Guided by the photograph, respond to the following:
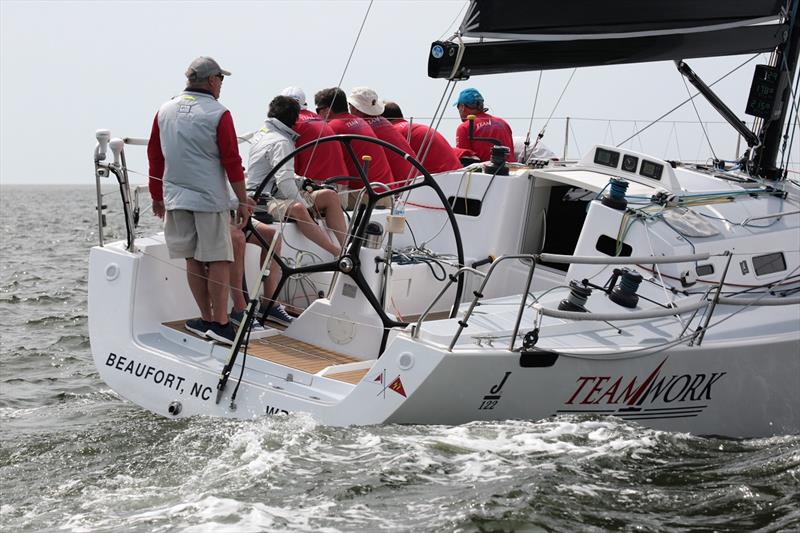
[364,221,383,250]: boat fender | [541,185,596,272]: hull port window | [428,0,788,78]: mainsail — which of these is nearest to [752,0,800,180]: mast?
[428,0,788,78]: mainsail

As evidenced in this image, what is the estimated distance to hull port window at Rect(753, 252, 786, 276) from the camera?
19.6 feet

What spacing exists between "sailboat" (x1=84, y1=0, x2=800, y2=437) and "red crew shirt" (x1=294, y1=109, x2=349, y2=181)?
0.44 m

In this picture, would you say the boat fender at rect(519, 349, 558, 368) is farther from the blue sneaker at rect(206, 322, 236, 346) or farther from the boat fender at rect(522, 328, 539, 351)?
the blue sneaker at rect(206, 322, 236, 346)

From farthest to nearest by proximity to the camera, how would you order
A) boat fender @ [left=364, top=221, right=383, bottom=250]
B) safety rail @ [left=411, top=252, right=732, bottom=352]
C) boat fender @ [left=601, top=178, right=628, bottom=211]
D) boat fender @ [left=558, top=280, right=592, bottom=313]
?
1. boat fender @ [left=601, top=178, right=628, bottom=211]
2. boat fender @ [left=364, top=221, right=383, bottom=250]
3. boat fender @ [left=558, top=280, right=592, bottom=313]
4. safety rail @ [left=411, top=252, right=732, bottom=352]

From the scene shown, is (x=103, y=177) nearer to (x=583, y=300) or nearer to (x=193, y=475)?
(x=193, y=475)

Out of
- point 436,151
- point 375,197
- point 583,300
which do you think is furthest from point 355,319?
point 436,151

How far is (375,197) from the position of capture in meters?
5.29

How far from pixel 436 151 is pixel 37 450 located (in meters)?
4.00

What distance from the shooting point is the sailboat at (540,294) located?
493 centimetres

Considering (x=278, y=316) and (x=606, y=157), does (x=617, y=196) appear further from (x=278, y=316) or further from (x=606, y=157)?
(x=278, y=316)

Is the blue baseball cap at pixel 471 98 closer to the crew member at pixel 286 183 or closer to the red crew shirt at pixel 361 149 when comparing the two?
the red crew shirt at pixel 361 149

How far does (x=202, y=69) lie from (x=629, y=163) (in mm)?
2757

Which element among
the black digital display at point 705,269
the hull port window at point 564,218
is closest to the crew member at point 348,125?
the hull port window at point 564,218

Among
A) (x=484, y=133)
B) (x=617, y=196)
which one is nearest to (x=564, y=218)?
(x=617, y=196)
